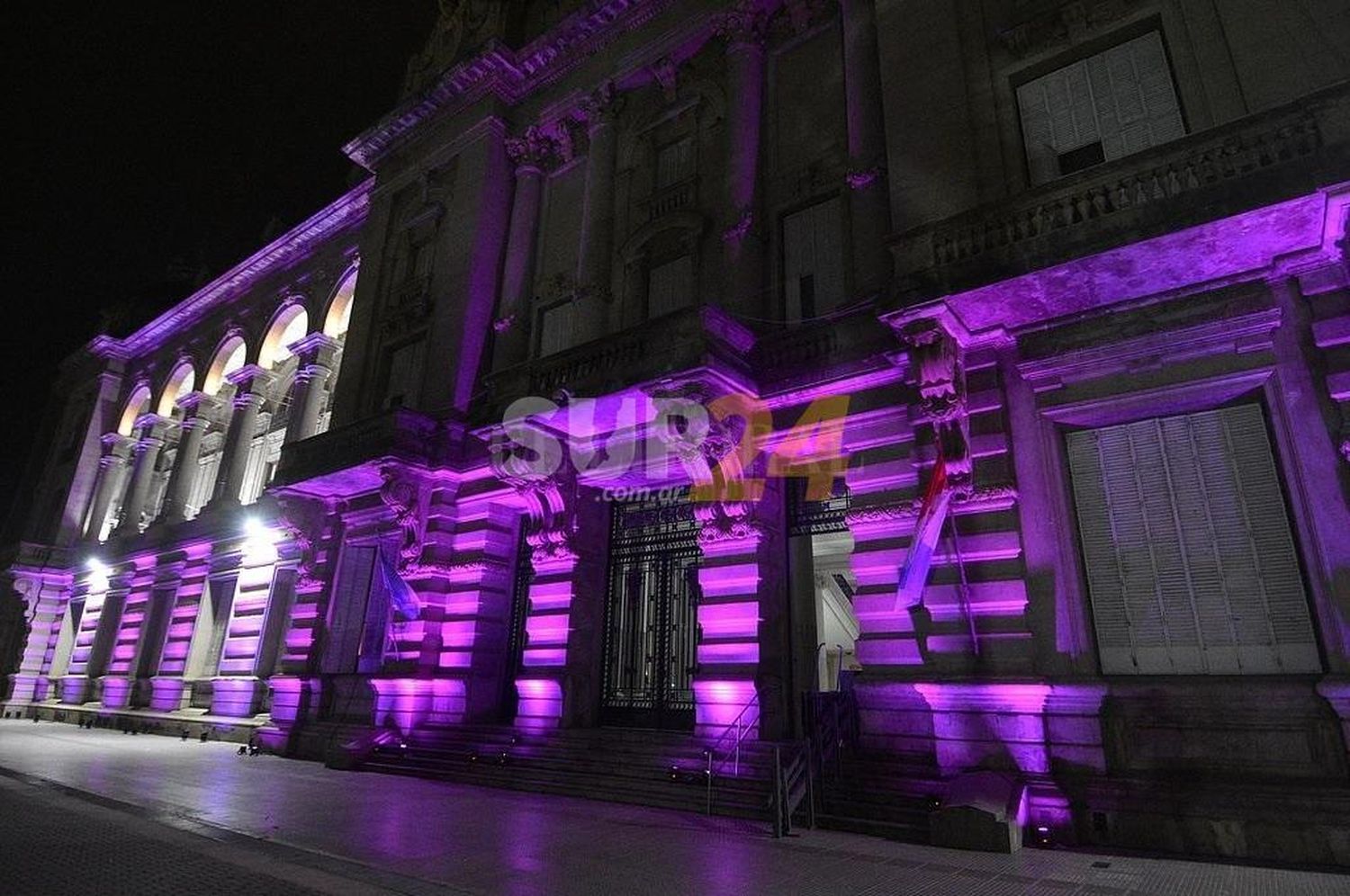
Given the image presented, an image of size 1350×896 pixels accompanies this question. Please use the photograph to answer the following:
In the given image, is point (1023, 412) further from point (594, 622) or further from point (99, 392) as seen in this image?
point (99, 392)

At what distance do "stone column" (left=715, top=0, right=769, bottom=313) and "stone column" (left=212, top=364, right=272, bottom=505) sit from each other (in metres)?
19.6

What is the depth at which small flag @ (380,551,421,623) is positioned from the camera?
622 inches

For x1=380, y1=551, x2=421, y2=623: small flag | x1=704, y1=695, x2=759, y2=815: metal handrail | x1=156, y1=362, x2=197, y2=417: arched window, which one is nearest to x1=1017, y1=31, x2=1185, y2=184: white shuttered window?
x1=704, y1=695, x2=759, y2=815: metal handrail

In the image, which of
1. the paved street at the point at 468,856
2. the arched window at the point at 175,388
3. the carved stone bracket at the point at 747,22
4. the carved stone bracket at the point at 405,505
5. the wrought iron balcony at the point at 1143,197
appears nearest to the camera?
the paved street at the point at 468,856

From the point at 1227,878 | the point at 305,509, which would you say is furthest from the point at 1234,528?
the point at 305,509

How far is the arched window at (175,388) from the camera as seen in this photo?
31.3 metres

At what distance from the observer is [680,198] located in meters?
16.7

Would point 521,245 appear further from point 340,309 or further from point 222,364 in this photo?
point 222,364

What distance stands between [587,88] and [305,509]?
13.6 metres

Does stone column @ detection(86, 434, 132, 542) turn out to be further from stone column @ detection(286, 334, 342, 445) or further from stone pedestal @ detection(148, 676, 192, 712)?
stone column @ detection(286, 334, 342, 445)

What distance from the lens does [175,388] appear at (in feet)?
105

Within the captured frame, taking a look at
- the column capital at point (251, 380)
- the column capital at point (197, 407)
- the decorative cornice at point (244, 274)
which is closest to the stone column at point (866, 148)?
the decorative cornice at point (244, 274)

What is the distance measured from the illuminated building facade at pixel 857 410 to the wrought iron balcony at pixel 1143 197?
46 millimetres

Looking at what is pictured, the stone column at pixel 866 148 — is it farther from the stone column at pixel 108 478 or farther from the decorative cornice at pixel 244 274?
the stone column at pixel 108 478
